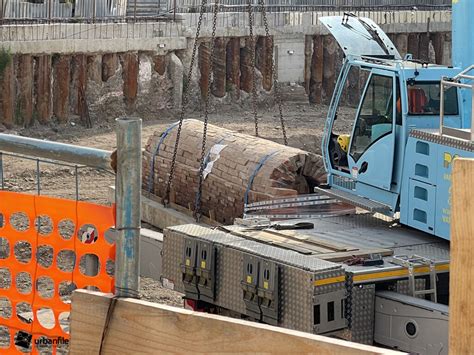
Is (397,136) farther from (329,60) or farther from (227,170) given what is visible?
(329,60)

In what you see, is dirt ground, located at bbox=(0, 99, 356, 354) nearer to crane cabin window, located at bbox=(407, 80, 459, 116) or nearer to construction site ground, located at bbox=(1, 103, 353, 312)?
construction site ground, located at bbox=(1, 103, 353, 312)

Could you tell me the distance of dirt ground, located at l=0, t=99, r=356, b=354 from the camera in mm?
19281

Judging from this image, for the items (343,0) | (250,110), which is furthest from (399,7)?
(250,110)

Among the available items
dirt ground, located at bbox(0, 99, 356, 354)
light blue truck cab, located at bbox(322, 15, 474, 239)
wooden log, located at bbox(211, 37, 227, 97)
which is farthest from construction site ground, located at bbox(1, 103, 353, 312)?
light blue truck cab, located at bbox(322, 15, 474, 239)

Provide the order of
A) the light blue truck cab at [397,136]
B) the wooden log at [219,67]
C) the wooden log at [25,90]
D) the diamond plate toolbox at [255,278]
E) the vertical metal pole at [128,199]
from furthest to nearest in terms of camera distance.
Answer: the wooden log at [219,67]
the wooden log at [25,90]
the light blue truck cab at [397,136]
the diamond plate toolbox at [255,278]
the vertical metal pole at [128,199]

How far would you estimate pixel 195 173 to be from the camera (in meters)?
16.3

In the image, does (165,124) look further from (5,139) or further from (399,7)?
(5,139)

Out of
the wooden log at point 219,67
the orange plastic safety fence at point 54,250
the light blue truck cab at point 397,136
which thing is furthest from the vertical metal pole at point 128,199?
the wooden log at point 219,67

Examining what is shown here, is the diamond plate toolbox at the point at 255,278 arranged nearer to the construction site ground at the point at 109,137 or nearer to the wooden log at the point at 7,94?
the construction site ground at the point at 109,137

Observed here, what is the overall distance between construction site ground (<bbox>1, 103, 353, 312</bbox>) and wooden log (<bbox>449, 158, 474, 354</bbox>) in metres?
11.2

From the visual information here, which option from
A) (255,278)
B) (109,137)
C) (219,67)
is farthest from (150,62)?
(255,278)

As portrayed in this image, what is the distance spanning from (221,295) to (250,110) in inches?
703

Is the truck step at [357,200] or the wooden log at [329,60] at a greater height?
the wooden log at [329,60]

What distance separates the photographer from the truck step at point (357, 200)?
35.1 ft
